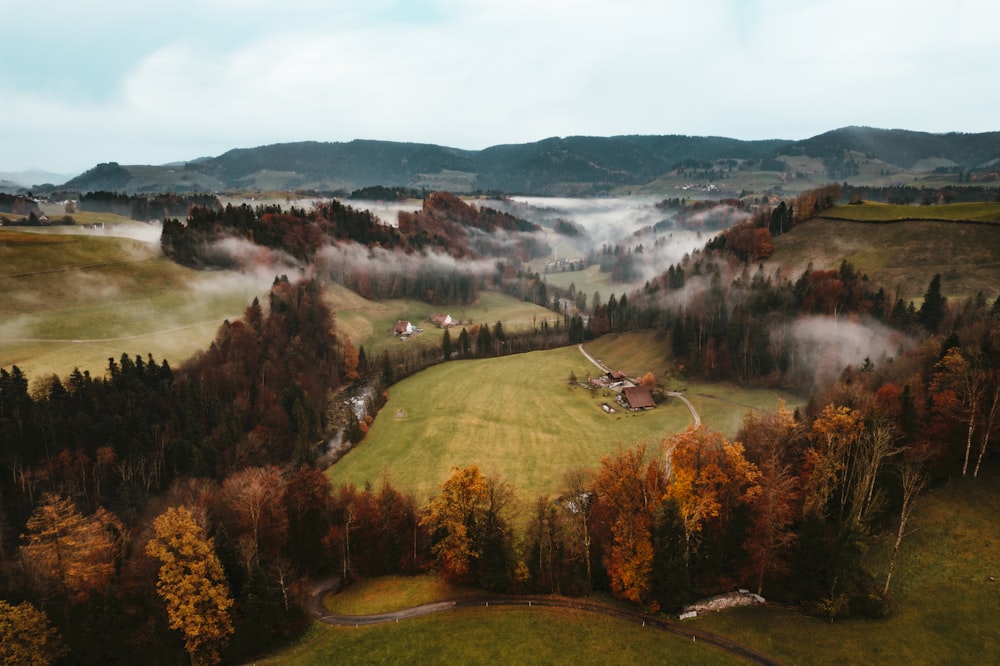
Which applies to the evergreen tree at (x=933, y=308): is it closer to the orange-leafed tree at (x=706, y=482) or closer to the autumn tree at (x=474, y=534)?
the orange-leafed tree at (x=706, y=482)

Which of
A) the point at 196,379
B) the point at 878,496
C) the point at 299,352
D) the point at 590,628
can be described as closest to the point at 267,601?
the point at 590,628

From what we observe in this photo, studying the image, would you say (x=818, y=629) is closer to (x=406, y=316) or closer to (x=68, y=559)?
(x=68, y=559)

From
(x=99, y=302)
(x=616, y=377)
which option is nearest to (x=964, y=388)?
(x=616, y=377)

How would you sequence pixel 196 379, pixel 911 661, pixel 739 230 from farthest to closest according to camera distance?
pixel 739 230 < pixel 196 379 < pixel 911 661

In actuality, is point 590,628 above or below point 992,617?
below

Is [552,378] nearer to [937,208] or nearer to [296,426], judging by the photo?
[296,426]

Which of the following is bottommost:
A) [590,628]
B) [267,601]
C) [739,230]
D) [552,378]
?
[552,378]
